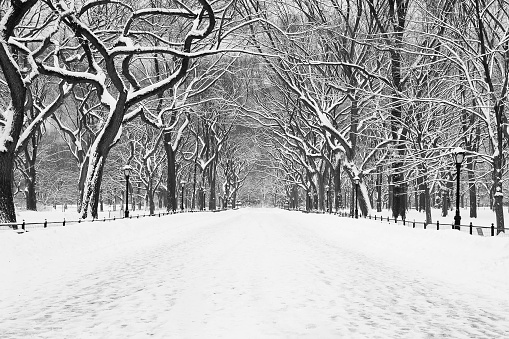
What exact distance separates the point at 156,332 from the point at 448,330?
3483 millimetres

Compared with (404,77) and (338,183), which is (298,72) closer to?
(404,77)

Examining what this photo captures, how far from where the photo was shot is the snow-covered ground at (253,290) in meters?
5.27

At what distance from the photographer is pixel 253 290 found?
723cm

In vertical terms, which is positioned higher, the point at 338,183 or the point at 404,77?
the point at 404,77

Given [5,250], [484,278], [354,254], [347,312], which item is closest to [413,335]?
[347,312]

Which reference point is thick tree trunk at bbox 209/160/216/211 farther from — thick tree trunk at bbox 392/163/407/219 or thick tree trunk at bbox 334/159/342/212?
thick tree trunk at bbox 392/163/407/219

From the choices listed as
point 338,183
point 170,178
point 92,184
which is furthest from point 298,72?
point 92,184

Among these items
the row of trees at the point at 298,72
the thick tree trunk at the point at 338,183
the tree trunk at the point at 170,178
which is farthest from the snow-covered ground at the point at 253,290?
the thick tree trunk at the point at 338,183

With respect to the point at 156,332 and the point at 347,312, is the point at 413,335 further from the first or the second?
the point at 156,332

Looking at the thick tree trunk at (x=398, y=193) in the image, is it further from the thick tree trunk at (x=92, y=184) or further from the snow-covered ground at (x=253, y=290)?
the thick tree trunk at (x=92, y=184)

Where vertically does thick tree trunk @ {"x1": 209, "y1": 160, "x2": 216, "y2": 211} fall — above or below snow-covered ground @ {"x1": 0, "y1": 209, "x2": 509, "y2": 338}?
above

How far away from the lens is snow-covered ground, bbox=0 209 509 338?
527 centimetres

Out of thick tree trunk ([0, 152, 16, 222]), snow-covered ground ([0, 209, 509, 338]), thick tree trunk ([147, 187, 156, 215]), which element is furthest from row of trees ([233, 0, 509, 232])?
thick tree trunk ([147, 187, 156, 215])

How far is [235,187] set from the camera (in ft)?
267
